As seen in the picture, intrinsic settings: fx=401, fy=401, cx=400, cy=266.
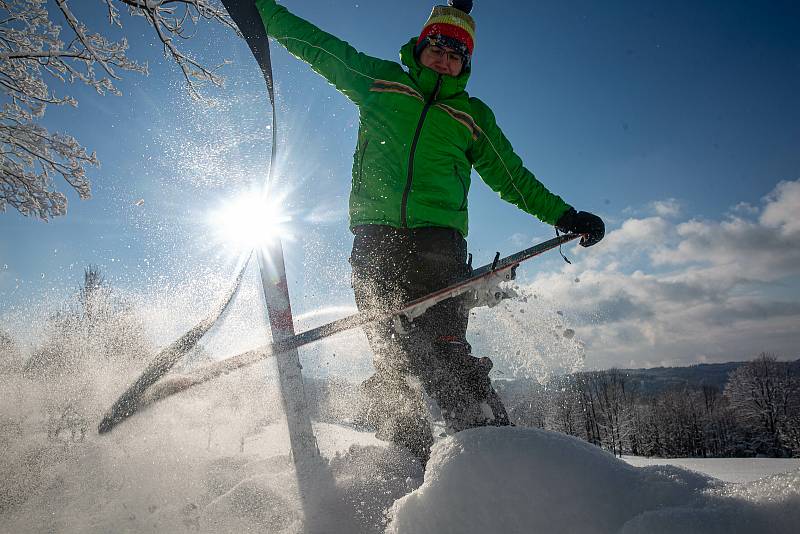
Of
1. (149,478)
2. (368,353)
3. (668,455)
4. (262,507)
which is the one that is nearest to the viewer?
(262,507)

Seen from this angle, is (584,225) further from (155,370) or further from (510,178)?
(155,370)

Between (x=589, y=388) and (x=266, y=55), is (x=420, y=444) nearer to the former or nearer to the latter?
(x=266, y=55)

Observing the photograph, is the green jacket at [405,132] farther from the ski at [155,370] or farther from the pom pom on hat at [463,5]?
the ski at [155,370]

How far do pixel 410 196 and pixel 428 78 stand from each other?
80 centimetres

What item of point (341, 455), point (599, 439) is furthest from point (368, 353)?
point (599, 439)

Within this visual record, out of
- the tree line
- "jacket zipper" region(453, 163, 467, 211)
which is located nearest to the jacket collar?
"jacket zipper" region(453, 163, 467, 211)

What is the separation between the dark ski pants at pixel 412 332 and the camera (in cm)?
219

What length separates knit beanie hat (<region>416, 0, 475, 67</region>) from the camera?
8.48 feet

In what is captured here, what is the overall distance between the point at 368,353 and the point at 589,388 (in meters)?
50.6

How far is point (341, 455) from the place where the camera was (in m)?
2.19

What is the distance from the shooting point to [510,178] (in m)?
2.93

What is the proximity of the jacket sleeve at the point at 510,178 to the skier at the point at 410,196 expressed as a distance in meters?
0.16


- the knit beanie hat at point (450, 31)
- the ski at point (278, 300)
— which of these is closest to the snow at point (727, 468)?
the ski at point (278, 300)

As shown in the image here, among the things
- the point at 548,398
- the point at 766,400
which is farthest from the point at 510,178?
the point at 766,400
